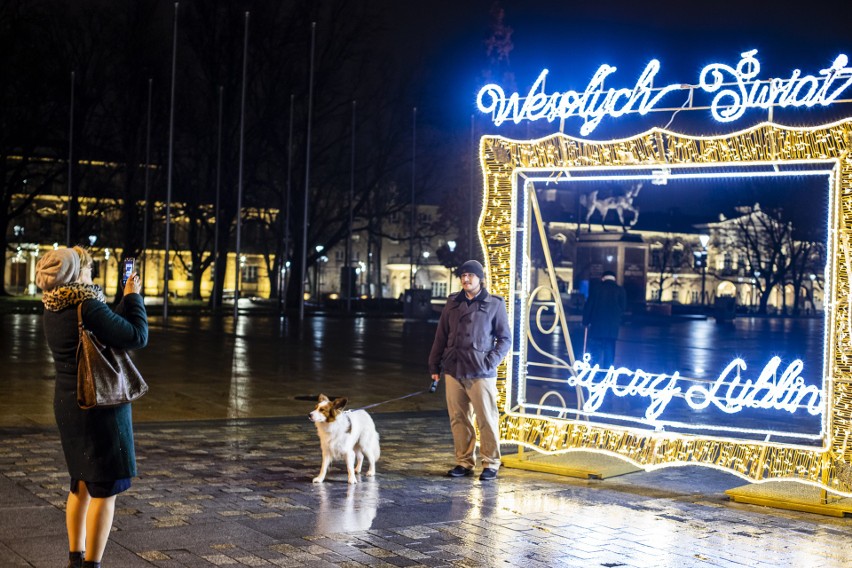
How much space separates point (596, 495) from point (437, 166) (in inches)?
1963

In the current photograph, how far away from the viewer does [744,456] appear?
31.1ft

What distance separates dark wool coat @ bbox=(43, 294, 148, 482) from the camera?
5750mm

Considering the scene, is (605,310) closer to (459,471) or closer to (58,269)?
(459,471)

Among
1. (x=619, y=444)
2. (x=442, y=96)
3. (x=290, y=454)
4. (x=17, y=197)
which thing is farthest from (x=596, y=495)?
(x=17, y=197)

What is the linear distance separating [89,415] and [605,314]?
10.8 meters

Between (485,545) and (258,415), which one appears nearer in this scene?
(485,545)

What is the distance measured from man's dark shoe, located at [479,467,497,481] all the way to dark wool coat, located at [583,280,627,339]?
5.99m

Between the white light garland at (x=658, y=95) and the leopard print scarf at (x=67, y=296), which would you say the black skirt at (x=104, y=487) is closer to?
the leopard print scarf at (x=67, y=296)

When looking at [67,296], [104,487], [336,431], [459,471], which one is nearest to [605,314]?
[459,471]

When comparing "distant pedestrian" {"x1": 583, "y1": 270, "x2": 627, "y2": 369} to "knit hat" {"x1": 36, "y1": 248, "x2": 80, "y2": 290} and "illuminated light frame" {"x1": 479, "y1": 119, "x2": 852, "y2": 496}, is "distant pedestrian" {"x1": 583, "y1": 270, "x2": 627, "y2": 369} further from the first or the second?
"knit hat" {"x1": 36, "y1": 248, "x2": 80, "y2": 290}

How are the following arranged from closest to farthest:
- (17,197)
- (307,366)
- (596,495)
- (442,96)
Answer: (596,495) < (307,366) < (442,96) < (17,197)

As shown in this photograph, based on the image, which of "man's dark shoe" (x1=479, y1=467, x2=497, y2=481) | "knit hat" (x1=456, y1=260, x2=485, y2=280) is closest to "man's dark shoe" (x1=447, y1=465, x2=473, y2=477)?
"man's dark shoe" (x1=479, y1=467, x2=497, y2=481)

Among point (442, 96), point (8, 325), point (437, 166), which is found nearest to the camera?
point (8, 325)

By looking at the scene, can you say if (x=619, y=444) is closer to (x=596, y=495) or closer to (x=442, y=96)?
(x=596, y=495)
